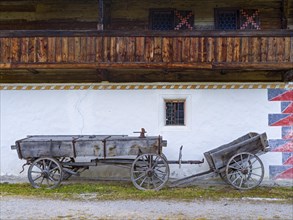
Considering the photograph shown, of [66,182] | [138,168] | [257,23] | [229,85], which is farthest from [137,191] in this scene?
[257,23]

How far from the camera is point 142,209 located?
294 inches

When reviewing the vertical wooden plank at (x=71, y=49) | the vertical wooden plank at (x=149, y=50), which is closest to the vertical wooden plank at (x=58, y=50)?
the vertical wooden plank at (x=71, y=49)

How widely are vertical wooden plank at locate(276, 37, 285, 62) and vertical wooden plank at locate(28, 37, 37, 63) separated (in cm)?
598

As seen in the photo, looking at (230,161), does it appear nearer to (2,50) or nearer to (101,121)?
(101,121)

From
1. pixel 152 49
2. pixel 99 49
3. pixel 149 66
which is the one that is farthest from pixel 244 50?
pixel 99 49

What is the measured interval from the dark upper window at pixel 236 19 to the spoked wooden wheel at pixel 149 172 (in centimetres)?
425

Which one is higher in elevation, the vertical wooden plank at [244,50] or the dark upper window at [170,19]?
the dark upper window at [170,19]

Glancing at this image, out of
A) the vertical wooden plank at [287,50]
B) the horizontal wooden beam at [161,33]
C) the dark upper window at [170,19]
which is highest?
the dark upper window at [170,19]

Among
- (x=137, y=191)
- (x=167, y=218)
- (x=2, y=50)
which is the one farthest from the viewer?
(x=2, y=50)

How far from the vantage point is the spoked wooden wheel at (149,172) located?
898 cm

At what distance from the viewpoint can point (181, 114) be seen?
1054 centimetres

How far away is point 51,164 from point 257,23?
22.0 ft

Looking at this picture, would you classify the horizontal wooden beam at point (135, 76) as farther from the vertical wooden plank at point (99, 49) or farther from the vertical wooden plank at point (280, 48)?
the vertical wooden plank at point (280, 48)

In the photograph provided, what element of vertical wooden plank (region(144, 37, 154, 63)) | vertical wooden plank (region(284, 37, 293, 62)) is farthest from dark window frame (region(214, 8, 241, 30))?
vertical wooden plank (region(144, 37, 154, 63))
